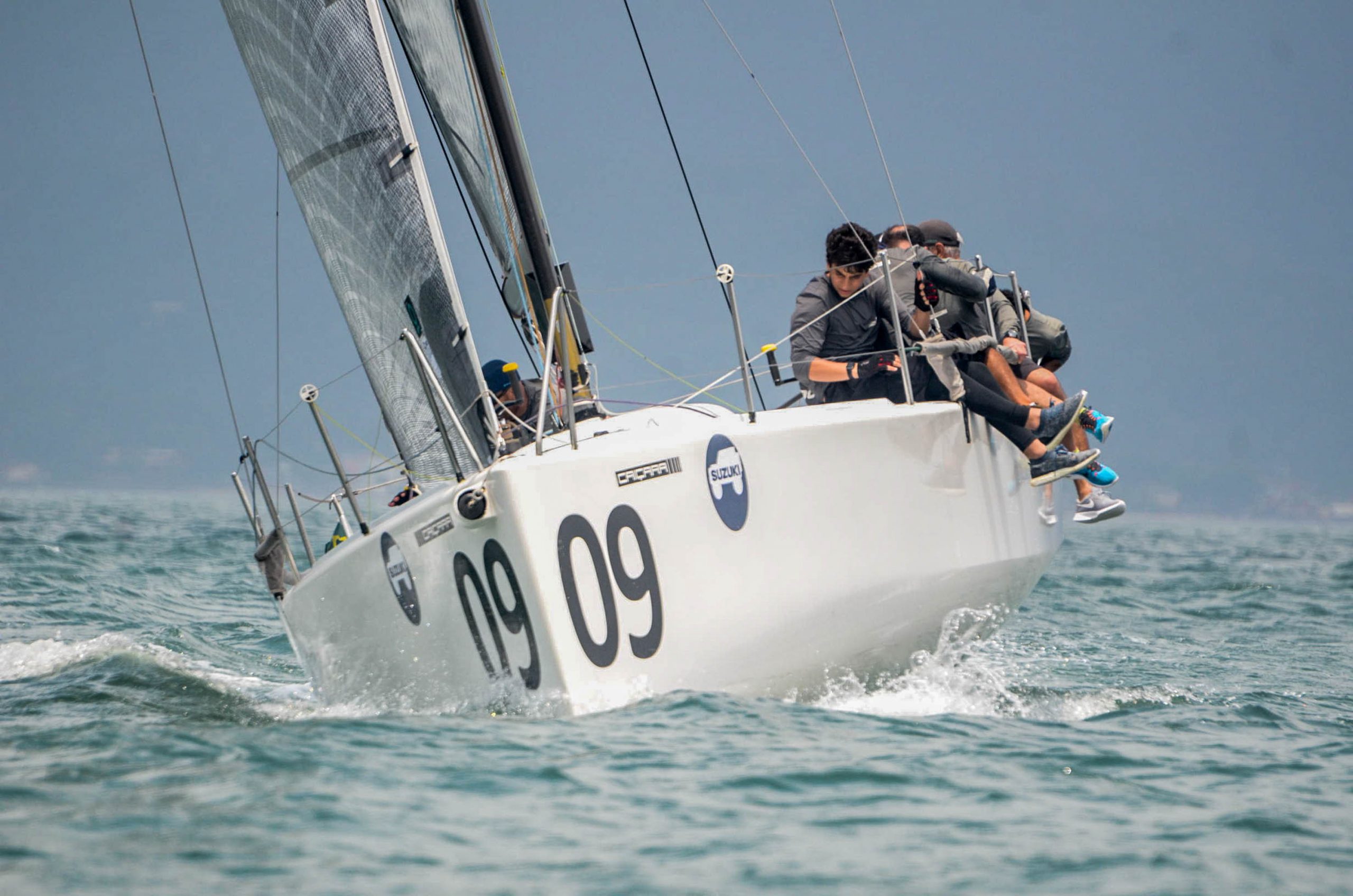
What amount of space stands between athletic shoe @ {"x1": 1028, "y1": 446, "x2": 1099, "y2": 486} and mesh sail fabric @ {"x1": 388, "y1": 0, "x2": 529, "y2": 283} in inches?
83.0

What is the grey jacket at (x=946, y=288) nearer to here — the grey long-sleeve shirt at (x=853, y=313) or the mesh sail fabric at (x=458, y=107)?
the grey long-sleeve shirt at (x=853, y=313)

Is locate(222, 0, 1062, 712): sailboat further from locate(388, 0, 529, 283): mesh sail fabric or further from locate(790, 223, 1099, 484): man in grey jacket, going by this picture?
locate(790, 223, 1099, 484): man in grey jacket

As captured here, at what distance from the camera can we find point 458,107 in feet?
16.7

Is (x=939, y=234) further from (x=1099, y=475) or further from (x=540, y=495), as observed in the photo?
(x=540, y=495)

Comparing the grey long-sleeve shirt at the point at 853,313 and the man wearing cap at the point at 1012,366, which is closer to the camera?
the grey long-sleeve shirt at the point at 853,313

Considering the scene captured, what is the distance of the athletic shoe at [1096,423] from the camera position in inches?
189

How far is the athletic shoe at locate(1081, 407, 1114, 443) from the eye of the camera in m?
4.79

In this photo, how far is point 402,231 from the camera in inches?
179

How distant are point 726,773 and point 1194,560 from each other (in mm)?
14959

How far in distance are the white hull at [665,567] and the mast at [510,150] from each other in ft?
2.65

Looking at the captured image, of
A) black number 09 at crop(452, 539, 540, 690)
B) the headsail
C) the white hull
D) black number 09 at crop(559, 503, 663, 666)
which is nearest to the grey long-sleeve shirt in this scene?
the white hull

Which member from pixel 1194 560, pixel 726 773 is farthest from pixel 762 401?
pixel 1194 560

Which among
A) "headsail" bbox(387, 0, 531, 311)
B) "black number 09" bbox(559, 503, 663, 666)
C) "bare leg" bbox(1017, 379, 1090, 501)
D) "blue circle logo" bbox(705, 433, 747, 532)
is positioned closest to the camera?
"black number 09" bbox(559, 503, 663, 666)

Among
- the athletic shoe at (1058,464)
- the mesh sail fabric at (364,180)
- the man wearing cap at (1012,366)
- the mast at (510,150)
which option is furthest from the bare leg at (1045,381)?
the mesh sail fabric at (364,180)
